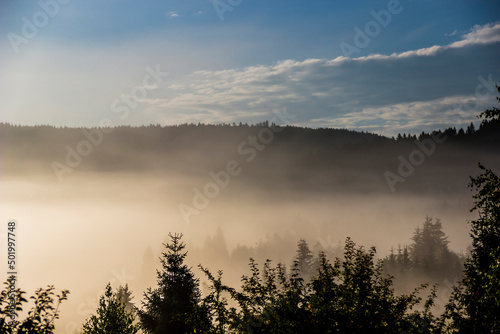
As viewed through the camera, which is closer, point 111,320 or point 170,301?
point 111,320

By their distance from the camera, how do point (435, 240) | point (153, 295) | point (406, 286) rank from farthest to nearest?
point (435, 240), point (406, 286), point (153, 295)

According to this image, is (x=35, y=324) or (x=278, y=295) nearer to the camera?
(x=35, y=324)

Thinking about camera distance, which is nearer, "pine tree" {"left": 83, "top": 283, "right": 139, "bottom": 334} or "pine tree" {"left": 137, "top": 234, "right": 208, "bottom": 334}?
"pine tree" {"left": 83, "top": 283, "right": 139, "bottom": 334}

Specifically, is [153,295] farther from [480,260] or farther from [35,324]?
[480,260]

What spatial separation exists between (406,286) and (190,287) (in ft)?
325

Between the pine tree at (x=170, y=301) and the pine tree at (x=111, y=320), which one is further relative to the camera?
the pine tree at (x=170, y=301)

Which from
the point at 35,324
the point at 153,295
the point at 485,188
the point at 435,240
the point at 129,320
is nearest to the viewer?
the point at 35,324

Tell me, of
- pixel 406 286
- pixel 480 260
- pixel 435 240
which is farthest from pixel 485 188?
pixel 435 240

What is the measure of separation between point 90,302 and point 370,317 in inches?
6882

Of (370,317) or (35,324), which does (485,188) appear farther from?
(35,324)

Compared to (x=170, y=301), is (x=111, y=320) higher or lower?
lower

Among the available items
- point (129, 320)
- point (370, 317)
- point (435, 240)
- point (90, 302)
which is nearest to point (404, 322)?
point (370, 317)

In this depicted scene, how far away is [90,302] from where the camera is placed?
6708 inches

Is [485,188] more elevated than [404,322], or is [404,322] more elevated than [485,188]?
[485,188]
